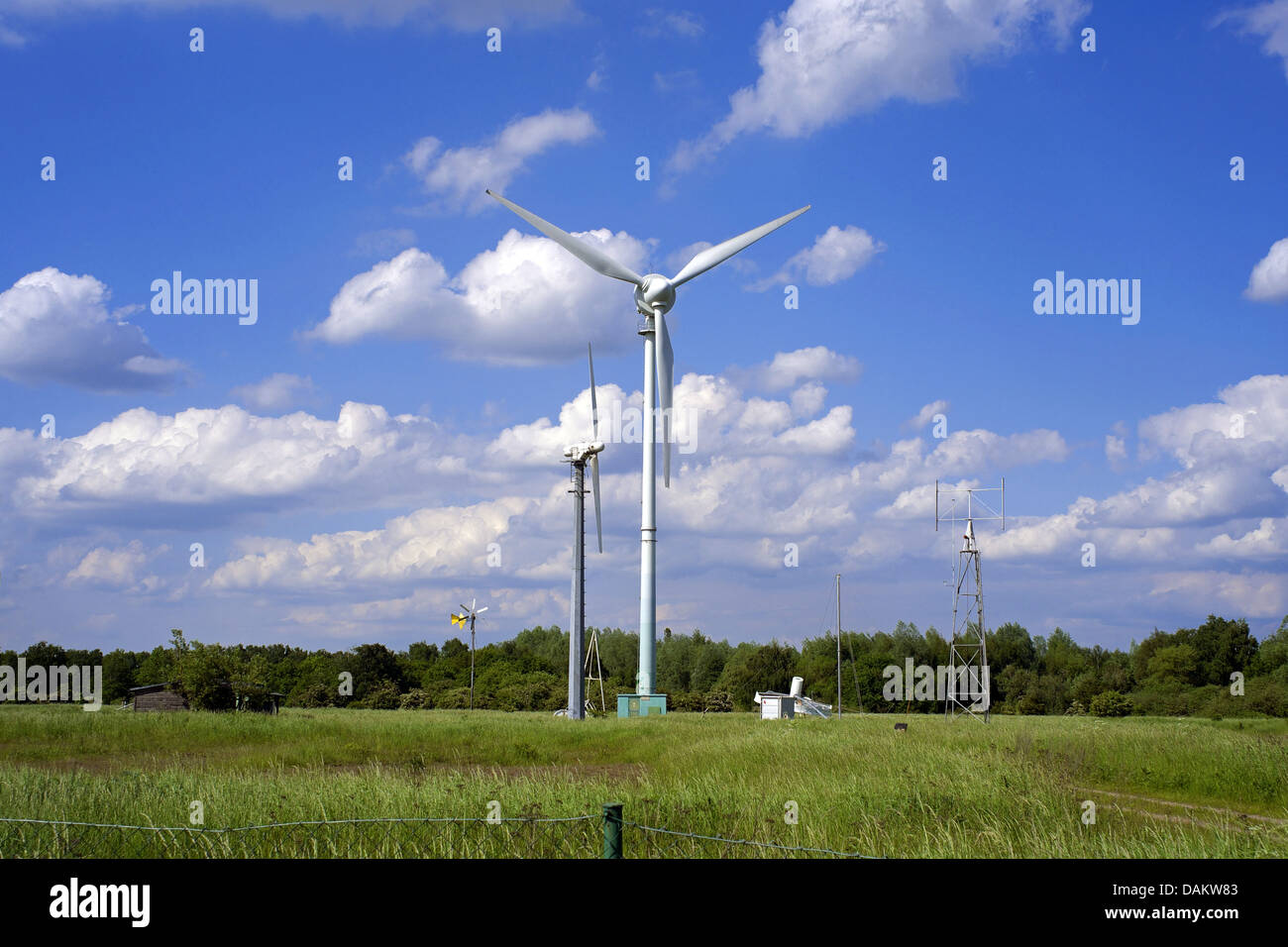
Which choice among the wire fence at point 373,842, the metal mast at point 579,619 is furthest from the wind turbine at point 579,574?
the wire fence at point 373,842

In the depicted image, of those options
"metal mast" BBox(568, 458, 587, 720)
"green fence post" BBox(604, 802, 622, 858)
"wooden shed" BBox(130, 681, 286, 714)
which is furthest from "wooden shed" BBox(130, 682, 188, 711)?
"green fence post" BBox(604, 802, 622, 858)

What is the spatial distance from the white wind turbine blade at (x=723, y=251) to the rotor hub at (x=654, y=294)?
1.94ft

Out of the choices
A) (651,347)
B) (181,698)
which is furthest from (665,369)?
(181,698)

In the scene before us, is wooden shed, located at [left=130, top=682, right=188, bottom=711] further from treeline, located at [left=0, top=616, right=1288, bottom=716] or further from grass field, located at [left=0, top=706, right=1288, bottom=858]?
grass field, located at [left=0, top=706, right=1288, bottom=858]

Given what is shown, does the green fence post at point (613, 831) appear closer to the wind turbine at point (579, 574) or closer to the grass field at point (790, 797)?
the grass field at point (790, 797)

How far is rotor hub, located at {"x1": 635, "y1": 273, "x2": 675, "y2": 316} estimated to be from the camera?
49819 mm

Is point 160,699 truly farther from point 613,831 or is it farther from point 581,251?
point 613,831

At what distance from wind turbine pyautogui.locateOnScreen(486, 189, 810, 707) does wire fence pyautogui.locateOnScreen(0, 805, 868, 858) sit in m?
36.3

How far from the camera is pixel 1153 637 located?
92.2 meters

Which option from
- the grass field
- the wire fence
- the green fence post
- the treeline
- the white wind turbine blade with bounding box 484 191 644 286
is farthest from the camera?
the treeline

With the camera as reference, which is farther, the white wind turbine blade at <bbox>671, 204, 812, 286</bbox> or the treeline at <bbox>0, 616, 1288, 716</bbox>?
the treeline at <bbox>0, 616, 1288, 716</bbox>

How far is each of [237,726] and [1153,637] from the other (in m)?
84.4
